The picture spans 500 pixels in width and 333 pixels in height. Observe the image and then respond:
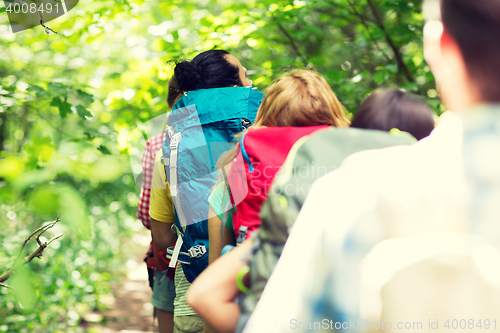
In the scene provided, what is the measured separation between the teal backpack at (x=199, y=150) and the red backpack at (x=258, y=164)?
51 cm

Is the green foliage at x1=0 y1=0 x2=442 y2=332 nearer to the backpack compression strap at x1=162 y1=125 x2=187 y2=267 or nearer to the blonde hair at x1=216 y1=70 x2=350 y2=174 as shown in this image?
the backpack compression strap at x1=162 y1=125 x2=187 y2=267

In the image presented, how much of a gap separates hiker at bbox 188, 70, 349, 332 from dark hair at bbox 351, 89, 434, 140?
0.47 feet

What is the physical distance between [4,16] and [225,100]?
1644 mm

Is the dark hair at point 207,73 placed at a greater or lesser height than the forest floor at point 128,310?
greater

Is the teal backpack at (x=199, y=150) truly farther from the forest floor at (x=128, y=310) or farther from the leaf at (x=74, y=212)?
the forest floor at (x=128, y=310)

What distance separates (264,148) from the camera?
121 cm

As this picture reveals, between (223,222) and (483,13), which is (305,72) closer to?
(223,222)

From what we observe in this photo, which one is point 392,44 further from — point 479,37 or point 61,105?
point 479,37

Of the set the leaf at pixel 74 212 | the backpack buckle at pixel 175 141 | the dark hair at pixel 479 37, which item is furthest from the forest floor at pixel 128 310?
the dark hair at pixel 479 37

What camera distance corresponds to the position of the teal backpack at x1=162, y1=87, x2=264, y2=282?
1.81 metres

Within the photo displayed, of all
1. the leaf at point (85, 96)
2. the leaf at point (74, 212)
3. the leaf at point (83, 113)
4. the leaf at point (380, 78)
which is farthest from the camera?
the leaf at point (380, 78)

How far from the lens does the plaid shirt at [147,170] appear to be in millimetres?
2404

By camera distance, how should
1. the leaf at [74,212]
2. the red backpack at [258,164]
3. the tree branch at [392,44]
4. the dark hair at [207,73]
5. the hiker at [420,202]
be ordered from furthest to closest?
the tree branch at [392,44], the dark hair at [207,73], the red backpack at [258,164], the leaf at [74,212], the hiker at [420,202]

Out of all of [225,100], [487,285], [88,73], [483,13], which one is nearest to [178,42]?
[225,100]
